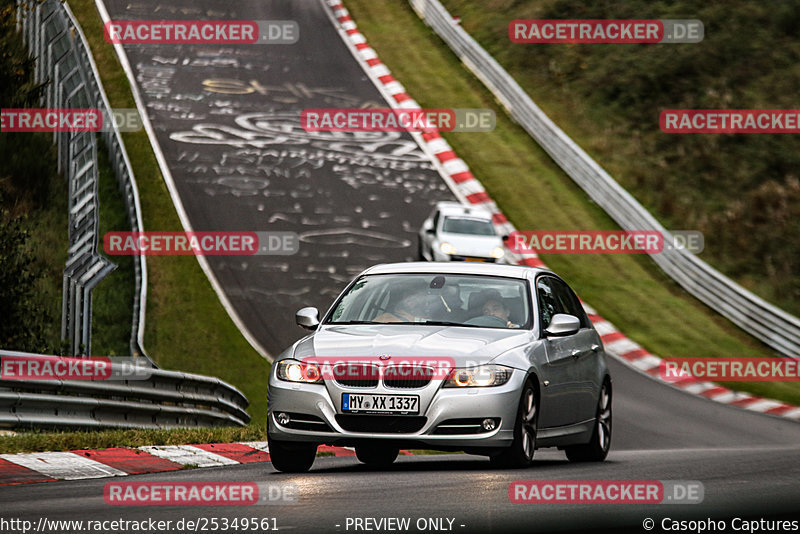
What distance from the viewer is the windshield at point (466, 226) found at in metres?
25.1

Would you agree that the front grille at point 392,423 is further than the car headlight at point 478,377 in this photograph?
No

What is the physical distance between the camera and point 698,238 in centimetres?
2977

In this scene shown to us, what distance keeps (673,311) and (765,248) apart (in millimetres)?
5160

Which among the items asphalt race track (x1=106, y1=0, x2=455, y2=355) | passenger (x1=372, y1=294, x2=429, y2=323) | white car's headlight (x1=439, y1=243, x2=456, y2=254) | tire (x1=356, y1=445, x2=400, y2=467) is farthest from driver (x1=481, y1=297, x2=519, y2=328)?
white car's headlight (x1=439, y1=243, x2=456, y2=254)

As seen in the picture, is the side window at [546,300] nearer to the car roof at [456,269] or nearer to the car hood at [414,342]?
the car roof at [456,269]

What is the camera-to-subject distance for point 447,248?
2433cm

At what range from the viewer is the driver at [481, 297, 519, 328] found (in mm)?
9601

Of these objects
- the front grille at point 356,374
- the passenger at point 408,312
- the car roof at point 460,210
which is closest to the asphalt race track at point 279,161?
the car roof at point 460,210

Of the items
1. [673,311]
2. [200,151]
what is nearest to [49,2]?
[200,151]

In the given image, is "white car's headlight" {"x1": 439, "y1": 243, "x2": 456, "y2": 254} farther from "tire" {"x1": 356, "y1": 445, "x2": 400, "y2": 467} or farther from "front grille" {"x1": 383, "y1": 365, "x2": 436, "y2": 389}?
"front grille" {"x1": 383, "y1": 365, "x2": 436, "y2": 389}

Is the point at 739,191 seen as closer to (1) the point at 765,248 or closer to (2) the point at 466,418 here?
(1) the point at 765,248

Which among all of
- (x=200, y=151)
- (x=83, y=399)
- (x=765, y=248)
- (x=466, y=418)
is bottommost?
(x=765, y=248)

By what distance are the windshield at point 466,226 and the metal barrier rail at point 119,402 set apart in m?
11.0

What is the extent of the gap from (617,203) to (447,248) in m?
6.39
